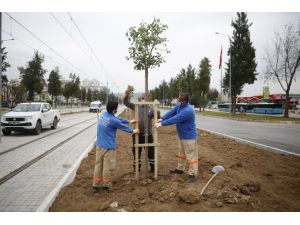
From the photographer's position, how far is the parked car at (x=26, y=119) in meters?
13.5

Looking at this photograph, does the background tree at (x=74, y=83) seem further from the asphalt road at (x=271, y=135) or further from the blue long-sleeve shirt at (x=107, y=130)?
the blue long-sleeve shirt at (x=107, y=130)

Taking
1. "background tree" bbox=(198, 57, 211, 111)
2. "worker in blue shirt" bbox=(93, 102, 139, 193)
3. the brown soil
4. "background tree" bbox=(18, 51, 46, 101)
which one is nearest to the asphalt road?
the brown soil

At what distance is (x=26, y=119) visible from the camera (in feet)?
44.5

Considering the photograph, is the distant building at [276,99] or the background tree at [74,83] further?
the background tree at [74,83]

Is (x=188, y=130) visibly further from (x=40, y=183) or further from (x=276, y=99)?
(x=276, y=99)

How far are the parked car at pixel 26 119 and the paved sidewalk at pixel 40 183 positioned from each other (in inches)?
227

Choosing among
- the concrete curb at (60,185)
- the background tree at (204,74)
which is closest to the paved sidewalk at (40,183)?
the concrete curb at (60,185)

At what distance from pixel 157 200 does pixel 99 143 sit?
5.28ft

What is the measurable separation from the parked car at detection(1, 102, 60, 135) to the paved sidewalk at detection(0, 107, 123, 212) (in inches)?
227

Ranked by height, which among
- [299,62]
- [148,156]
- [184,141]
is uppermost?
[299,62]
